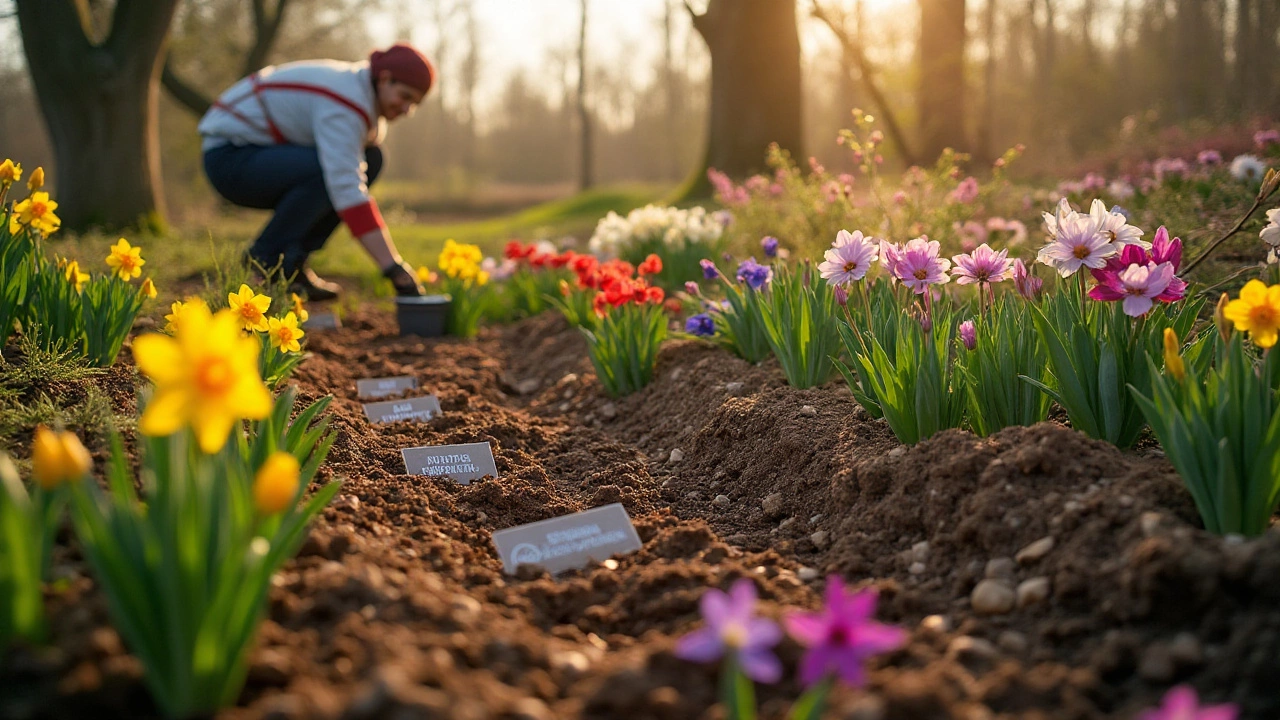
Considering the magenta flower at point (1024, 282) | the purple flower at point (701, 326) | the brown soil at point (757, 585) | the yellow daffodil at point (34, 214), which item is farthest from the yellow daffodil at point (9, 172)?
the magenta flower at point (1024, 282)

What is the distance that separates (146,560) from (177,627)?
12 centimetres

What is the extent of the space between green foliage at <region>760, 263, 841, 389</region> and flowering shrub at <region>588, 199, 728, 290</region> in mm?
2120

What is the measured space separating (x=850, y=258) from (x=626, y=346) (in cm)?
132

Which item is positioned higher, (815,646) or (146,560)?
(146,560)

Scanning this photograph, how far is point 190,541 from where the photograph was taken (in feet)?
3.82

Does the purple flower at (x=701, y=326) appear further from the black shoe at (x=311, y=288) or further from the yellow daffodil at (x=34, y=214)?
the black shoe at (x=311, y=288)

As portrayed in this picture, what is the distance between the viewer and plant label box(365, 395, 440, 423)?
326 cm

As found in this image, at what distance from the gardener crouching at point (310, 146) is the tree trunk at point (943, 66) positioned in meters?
10.7

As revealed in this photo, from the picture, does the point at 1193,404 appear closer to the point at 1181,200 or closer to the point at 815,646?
the point at 815,646

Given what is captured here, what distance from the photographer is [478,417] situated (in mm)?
3352

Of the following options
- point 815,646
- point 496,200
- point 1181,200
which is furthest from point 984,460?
point 496,200

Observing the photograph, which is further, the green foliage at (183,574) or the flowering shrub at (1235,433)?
the flowering shrub at (1235,433)

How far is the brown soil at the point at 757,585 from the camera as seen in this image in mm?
1266

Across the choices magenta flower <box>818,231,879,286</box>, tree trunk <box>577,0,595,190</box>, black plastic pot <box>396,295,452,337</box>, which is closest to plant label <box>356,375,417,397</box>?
black plastic pot <box>396,295,452,337</box>
